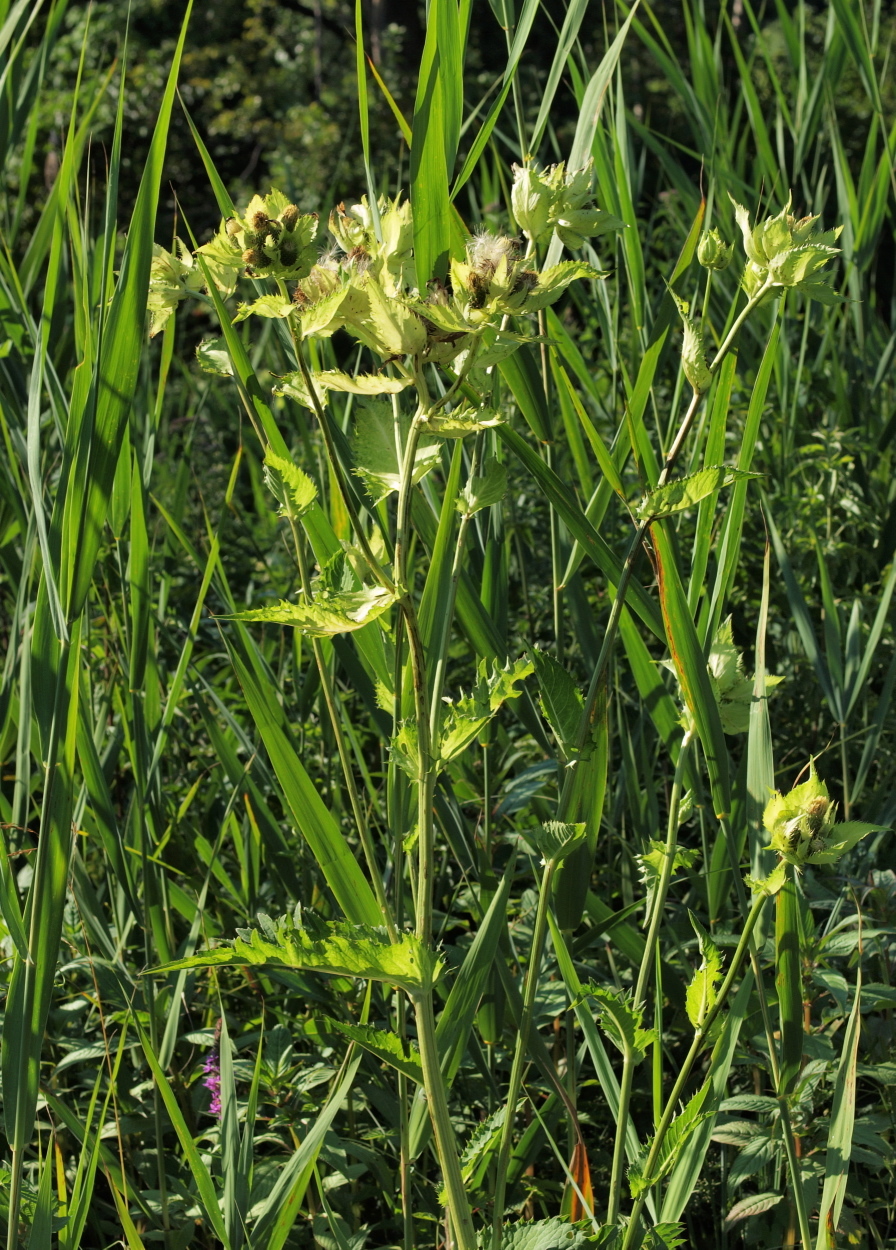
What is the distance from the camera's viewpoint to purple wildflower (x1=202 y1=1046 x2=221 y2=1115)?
93 cm

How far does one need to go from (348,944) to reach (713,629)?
1.18 feet

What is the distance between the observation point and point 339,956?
54 cm

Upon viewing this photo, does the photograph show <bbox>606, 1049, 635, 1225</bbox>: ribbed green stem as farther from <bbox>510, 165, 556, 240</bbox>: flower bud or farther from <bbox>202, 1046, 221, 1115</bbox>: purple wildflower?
<bbox>510, 165, 556, 240</bbox>: flower bud

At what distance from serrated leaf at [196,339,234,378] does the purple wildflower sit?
0.56 m

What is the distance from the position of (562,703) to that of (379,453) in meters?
0.19

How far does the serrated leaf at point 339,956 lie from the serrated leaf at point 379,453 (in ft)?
0.82

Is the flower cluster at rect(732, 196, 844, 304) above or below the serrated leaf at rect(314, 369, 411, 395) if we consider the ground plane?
above

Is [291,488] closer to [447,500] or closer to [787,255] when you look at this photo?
[447,500]

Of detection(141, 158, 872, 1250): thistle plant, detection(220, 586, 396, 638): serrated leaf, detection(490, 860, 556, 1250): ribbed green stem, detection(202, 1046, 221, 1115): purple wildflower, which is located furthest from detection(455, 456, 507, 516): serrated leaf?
detection(202, 1046, 221, 1115): purple wildflower

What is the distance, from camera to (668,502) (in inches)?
25.0

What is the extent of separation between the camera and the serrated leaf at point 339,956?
535 mm

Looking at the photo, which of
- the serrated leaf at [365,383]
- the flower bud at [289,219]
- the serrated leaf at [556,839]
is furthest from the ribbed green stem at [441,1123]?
the flower bud at [289,219]

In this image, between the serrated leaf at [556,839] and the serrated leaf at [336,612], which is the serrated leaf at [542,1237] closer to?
the serrated leaf at [556,839]

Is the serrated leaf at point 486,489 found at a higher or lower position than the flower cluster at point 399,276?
lower
